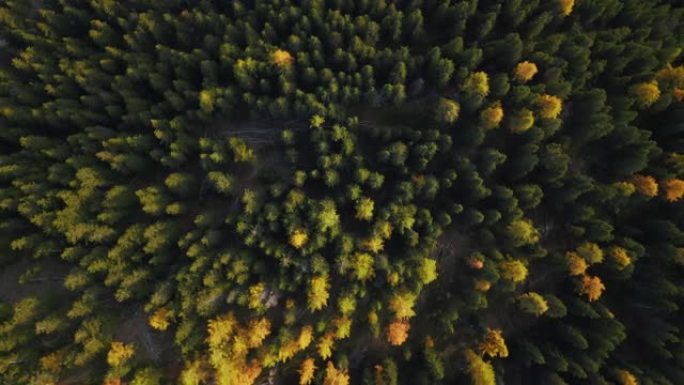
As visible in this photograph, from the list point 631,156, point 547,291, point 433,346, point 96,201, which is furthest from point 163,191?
point 631,156

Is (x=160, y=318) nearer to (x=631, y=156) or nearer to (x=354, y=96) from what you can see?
(x=354, y=96)

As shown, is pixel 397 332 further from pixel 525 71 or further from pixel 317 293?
pixel 525 71

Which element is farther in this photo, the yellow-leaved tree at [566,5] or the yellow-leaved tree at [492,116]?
the yellow-leaved tree at [566,5]

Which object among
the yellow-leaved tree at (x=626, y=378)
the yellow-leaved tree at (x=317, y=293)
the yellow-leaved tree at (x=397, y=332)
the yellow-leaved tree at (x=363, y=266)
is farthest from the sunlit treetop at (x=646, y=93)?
the yellow-leaved tree at (x=317, y=293)

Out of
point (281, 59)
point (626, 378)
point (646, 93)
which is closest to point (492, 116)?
point (646, 93)

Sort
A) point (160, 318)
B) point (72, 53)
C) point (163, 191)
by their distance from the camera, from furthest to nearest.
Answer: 1. point (72, 53)
2. point (163, 191)
3. point (160, 318)

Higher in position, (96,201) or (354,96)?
(354,96)

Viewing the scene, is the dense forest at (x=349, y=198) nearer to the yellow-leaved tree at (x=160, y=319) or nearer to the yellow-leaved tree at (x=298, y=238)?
the yellow-leaved tree at (x=298, y=238)

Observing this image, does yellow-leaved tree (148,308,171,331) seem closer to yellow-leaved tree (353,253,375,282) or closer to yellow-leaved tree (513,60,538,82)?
yellow-leaved tree (353,253,375,282)
